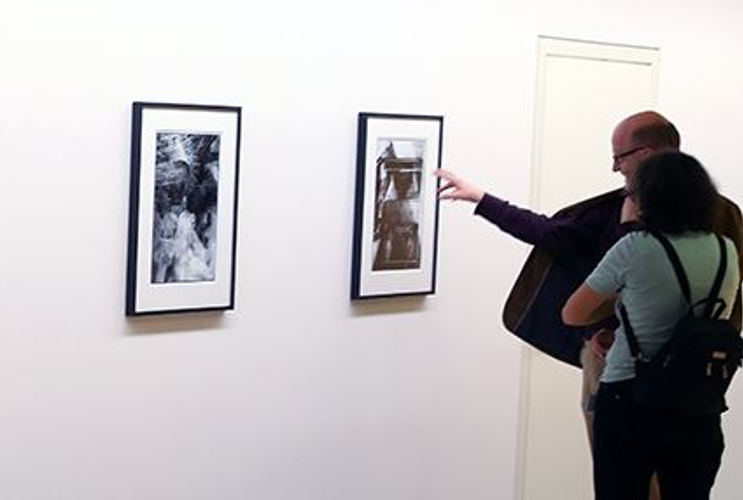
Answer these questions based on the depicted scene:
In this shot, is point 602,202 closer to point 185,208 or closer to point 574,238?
point 574,238

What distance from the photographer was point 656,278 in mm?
3193

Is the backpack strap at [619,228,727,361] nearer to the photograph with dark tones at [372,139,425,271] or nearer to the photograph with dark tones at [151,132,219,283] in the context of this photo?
the photograph with dark tones at [372,139,425,271]

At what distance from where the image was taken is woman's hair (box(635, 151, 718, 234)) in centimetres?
319

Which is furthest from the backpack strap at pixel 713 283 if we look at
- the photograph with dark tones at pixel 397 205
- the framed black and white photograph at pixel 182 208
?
the framed black and white photograph at pixel 182 208

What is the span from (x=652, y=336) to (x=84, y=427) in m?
1.56

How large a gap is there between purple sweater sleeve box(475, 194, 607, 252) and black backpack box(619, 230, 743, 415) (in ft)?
1.64

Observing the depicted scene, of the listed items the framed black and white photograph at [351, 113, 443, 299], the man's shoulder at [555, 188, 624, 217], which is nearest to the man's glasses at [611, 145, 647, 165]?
the man's shoulder at [555, 188, 624, 217]

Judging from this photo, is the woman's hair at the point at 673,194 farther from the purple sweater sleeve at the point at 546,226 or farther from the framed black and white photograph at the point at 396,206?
the framed black and white photograph at the point at 396,206

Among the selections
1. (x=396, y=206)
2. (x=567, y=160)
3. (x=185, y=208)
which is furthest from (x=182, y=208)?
(x=567, y=160)

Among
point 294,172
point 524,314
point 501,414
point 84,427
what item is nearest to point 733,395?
point 501,414

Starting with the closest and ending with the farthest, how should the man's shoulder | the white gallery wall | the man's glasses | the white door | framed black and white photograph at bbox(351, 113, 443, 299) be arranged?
the white gallery wall < the man's glasses < the man's shoulder < framed black and white photograph at bbox(351, 113, 443, 299) < the white door

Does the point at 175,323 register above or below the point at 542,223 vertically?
below

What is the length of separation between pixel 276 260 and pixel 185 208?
1.26 feet

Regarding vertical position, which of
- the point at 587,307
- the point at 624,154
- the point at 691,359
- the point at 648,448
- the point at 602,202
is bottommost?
the point at 648,448
